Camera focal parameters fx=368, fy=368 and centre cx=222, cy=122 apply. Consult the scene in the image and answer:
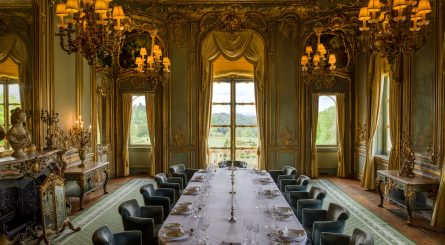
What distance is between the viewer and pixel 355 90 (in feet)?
35.4

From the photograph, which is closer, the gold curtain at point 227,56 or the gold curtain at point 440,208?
the gold curtain at point 440,208

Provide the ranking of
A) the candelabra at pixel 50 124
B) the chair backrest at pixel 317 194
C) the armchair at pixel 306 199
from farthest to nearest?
1. the candelabra at pixel 50 124
2. the chair backrest at pixel 317 194
3. the armchair at pixel 306 199

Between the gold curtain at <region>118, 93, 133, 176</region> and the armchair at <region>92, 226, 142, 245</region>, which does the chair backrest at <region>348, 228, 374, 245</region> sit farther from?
the gold curtain at <region>118, 93, 133, 176</region>

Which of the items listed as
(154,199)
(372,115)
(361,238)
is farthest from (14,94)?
(372,115)

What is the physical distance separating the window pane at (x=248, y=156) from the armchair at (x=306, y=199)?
225 inches

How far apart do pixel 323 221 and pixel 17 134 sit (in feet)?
14.9

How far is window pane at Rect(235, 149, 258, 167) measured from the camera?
11.6 m

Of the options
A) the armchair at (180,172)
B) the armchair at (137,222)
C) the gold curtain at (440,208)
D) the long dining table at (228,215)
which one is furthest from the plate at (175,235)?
the gold curtain at (440,208)

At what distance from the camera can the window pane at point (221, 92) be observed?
454 inches

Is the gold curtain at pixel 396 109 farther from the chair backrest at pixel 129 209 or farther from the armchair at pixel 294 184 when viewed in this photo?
the chair backrest at pixel 129 209

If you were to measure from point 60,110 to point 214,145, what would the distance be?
5.15m

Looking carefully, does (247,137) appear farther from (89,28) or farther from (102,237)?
(102,237)

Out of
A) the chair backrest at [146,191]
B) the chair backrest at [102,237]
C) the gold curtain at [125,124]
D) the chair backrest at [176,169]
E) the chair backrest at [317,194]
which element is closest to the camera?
the chair backrest at [102,237]

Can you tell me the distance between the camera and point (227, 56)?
35.2ft
